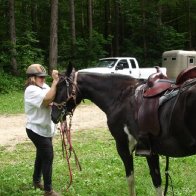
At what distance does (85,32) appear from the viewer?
40.8m

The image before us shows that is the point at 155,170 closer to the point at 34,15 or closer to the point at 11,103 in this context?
the point at 11,103

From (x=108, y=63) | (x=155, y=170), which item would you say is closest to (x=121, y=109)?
(x=155, y=170)

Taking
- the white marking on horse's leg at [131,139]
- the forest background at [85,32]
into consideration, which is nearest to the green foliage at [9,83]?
the forest background at [85,32]

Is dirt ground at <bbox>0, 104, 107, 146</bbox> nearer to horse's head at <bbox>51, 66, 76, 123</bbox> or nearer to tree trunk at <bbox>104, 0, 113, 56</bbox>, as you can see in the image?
horse's head at <bbox>51, 66, 76, 123</bbox>

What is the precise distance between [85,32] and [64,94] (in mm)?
36084

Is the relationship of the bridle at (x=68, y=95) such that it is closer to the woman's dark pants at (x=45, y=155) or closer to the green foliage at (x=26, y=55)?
the woman's dark pants at (x=45, y=155)

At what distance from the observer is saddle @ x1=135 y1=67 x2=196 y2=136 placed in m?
4.39

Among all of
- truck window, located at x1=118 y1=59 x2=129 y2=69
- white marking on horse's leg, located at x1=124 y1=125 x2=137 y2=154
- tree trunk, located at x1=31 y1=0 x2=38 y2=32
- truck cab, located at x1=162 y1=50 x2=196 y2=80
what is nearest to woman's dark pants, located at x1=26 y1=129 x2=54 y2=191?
white marking on horse's leg, located at x1=124 y1=125 x2=137 y2=154

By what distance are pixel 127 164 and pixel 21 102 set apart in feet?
40.7

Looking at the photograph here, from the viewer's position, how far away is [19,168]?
285 inches

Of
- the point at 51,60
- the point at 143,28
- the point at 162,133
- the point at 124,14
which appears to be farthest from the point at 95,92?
the point at 124,14

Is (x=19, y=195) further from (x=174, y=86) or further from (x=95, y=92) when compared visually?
(x=174, y=86)

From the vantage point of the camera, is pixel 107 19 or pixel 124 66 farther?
pixel 107 19

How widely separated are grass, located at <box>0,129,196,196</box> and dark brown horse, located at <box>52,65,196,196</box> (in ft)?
2.23
